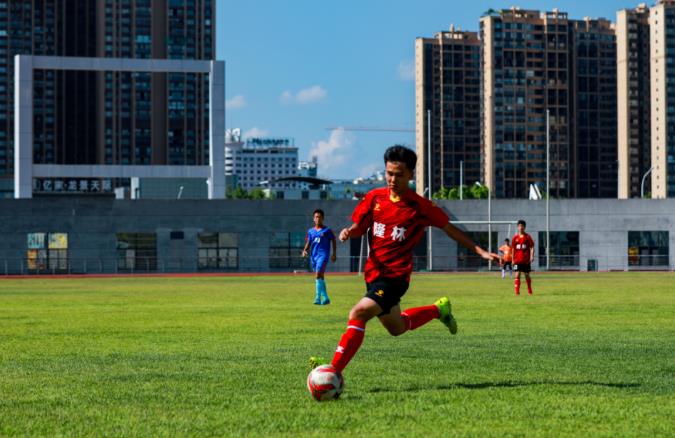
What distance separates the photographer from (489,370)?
10273 millimetres

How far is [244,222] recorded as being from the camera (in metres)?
71.5

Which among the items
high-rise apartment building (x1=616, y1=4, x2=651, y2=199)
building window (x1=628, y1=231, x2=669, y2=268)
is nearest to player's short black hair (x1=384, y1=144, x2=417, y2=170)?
building window (x1=628, y1=231, x2=669, y2=268)

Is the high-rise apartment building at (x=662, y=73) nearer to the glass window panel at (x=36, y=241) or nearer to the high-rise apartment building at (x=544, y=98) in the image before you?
the high-rise apartment building at (x=544, y=98)

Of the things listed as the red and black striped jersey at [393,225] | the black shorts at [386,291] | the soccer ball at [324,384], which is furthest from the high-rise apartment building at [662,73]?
the soccer ball at [324,384]

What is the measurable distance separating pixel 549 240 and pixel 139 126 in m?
112

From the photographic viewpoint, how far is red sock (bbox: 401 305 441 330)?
9.97 m

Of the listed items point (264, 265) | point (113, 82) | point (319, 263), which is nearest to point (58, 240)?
point (264, 265)

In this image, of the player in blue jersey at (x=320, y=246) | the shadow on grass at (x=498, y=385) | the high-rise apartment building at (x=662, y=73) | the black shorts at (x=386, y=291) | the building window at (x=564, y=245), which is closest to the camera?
the shadow on grass at (x=498, y=385)

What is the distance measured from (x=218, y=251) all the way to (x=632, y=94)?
395 ft

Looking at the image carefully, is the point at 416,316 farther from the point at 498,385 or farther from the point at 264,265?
the point at 264,265

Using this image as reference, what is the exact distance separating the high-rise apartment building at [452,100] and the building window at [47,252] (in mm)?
121182

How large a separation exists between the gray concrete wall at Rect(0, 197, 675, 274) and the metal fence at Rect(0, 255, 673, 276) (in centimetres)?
9

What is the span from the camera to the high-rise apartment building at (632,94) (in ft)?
576

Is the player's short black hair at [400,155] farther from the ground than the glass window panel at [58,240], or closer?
farther from the ground
